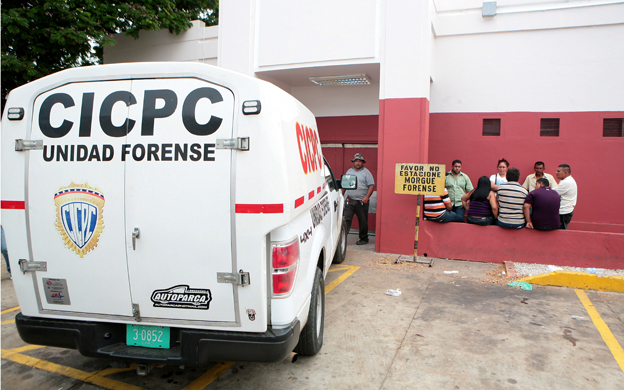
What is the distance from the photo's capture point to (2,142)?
3.05 meters

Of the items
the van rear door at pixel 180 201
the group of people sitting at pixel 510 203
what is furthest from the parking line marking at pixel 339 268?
the van rear door at pixel 180 201

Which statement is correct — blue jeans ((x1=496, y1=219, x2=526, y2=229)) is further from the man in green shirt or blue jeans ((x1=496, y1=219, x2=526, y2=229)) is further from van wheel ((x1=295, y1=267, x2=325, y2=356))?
van wheel ((x1=295, y1=267, x2=325, y2=356))

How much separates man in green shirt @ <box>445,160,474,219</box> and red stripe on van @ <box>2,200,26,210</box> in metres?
6.82

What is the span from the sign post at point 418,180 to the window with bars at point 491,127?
2.71 meters

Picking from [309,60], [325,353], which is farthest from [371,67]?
[325,353]

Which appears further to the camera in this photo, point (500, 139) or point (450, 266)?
point (500, 139)

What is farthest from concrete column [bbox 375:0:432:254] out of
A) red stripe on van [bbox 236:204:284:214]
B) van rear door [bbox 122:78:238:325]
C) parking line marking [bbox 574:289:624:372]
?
van rear door [bbox 122:78:238:325]

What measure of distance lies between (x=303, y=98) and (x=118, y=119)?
7671 millimetres

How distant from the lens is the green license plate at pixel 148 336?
116 inches

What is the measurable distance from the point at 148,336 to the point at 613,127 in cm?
922

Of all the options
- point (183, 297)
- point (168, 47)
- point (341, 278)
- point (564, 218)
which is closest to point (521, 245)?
point (564, 218)

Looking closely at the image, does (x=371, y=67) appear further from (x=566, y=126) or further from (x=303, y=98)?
(x=566, y=126)

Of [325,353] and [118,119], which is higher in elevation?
[118,119]

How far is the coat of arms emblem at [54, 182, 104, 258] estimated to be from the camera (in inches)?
115
